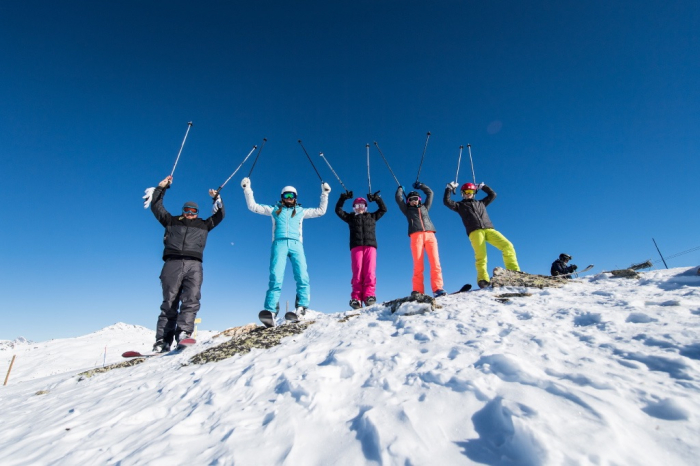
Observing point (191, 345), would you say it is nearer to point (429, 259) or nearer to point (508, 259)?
point (429, 259)

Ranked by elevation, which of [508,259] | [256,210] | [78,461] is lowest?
[78,461]

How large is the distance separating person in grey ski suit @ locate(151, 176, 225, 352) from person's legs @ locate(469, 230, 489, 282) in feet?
19.3

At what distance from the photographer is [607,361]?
2.15m

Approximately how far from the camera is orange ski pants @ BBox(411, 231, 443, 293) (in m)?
6.20

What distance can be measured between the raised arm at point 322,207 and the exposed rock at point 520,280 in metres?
4.02

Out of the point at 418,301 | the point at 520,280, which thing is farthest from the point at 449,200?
the point at 418,301

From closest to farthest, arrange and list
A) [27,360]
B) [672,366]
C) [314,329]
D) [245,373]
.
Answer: [672,366] < [245,373] < [314,329] < [27,360]

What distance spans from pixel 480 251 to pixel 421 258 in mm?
1329

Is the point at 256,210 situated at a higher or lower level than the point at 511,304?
higher

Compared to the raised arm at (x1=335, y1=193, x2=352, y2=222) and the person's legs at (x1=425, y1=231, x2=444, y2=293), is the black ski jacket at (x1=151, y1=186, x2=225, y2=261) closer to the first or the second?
the raised arm at (x1=335, y1=193, x2=352, y2=222)

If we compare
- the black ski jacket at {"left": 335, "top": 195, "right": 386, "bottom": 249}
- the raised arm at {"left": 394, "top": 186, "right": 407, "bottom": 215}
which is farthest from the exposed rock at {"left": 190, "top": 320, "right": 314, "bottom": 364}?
the raised arm at {"left": 394, "top": 186, "right": 407, "bottom": 215}

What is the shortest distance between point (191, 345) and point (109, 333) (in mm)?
37628

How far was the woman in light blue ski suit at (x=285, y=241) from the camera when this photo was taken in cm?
559

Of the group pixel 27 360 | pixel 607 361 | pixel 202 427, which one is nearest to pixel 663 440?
pixel 607 361
